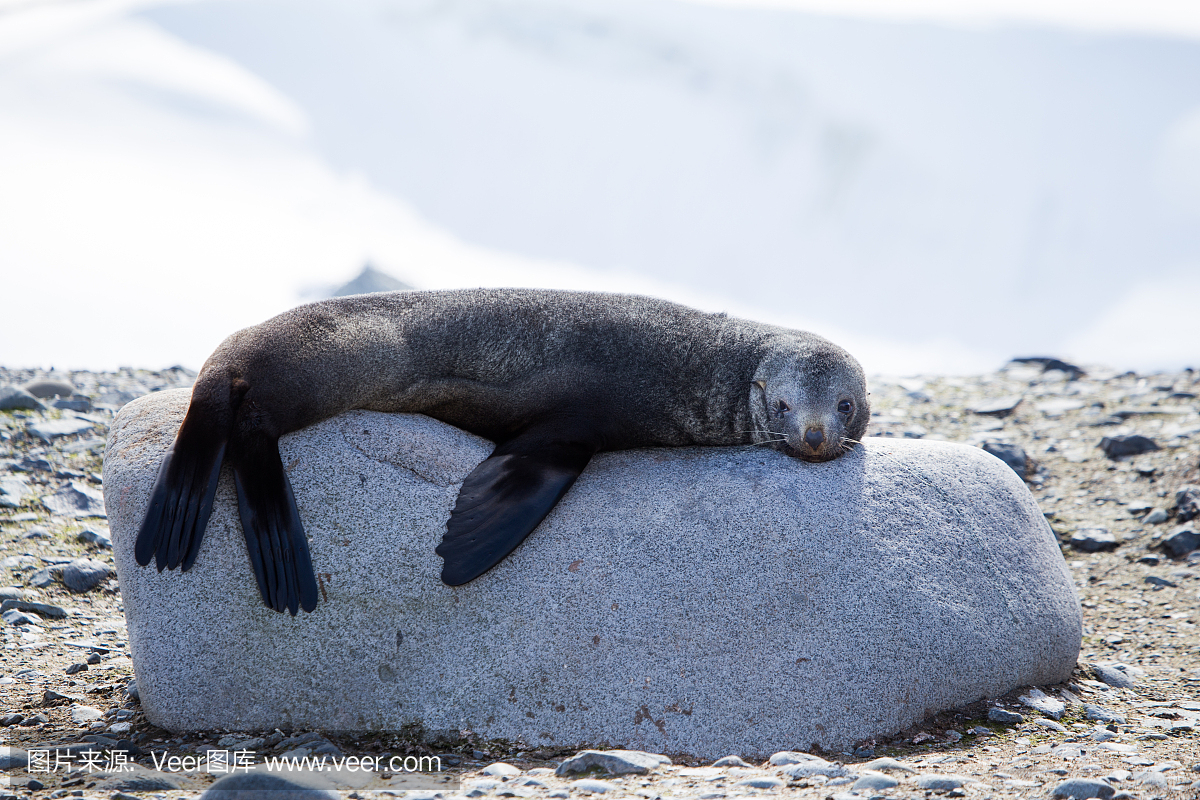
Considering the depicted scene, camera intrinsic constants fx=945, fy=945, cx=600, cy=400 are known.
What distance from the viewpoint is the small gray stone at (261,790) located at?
363 cm

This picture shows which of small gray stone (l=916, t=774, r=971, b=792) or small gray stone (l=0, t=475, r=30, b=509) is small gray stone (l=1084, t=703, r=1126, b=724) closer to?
small gray stone (l=916, t=774, r=971, b=792)

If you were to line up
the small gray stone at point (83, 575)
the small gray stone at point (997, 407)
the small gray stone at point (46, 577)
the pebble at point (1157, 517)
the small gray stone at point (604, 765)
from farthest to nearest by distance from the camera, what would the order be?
1. the small gray stone at point (997, 407)
2. the pebble at point (1157, 517)
3. the small gray stone at point (83, 575)
4. the small gray stone at point (46, 577)
5. the small gray stone at point (604, 765)

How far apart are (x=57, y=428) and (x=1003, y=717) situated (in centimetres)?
915

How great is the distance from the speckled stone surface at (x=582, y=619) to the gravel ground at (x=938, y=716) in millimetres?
208

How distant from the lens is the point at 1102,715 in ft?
18.0

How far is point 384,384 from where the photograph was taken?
5805 mm

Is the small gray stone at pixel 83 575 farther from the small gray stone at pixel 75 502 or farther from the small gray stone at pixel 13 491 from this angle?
the small gray stone at pixel 13 491

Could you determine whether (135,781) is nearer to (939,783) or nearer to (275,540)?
(275,540)

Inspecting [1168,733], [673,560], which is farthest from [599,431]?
[1168,733]

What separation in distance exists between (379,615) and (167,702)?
48.2 inches

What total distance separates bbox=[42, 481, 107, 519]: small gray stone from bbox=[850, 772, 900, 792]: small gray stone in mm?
6907

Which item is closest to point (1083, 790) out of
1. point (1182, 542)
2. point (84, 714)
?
point (84, 714)

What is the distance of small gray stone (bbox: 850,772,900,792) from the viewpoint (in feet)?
12.4

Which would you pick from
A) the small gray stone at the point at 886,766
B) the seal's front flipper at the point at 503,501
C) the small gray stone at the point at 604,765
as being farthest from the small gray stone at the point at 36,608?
the small gray stone at the point at 886,766
